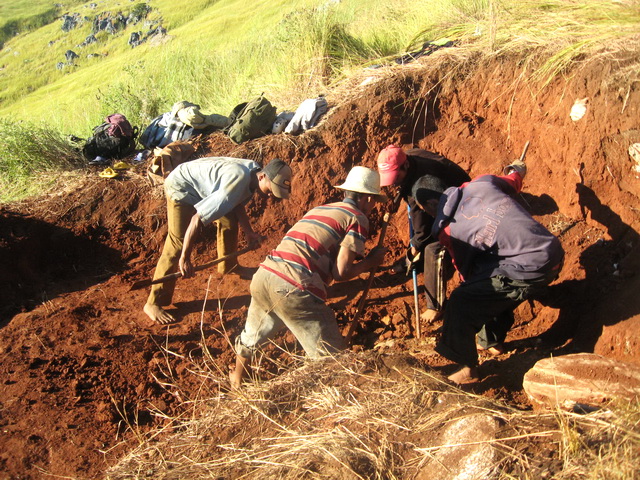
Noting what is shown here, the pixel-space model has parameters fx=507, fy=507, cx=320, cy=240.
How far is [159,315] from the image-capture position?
17.1ft

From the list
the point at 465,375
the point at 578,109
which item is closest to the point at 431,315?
the point at 465,375

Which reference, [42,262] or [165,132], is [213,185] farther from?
[165,132]

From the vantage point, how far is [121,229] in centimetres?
652

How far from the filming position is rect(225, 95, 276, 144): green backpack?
264 inches

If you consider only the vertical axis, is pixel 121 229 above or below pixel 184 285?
above

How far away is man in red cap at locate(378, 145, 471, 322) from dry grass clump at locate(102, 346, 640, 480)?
1559mm

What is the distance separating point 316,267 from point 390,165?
4.11 ft

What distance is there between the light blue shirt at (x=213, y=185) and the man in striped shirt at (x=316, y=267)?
0.93 meters

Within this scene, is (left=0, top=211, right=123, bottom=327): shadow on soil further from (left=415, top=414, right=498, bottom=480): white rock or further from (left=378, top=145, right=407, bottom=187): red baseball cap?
(left=415, top=414, right=498, bottom=480): white rock

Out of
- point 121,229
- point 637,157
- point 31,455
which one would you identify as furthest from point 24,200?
point 637,157

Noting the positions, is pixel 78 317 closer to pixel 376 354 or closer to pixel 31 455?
pixel 31 455

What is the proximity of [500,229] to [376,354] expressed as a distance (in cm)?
124

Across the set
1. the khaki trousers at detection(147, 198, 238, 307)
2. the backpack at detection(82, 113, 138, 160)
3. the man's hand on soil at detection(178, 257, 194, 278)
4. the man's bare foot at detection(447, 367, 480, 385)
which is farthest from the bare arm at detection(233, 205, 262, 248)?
the backpack at detection(82, 113, 138, 160)

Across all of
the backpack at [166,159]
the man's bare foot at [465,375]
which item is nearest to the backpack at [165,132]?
the backpack at [166,159]
